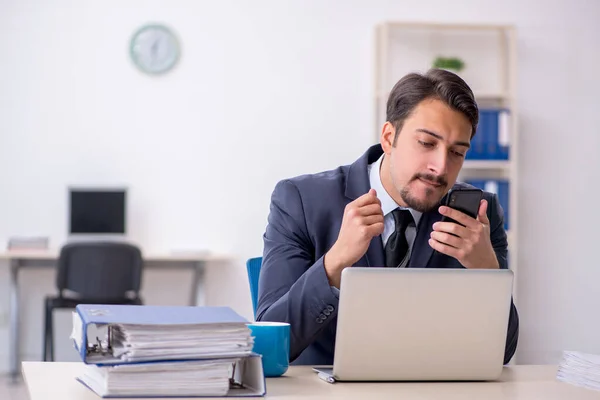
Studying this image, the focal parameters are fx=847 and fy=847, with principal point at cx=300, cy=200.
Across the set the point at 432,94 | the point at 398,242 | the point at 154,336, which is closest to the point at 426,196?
the point at 398,242

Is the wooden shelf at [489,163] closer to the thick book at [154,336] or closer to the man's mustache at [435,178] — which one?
the man's mustache at [435,178]

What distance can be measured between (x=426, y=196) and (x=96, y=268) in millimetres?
2974

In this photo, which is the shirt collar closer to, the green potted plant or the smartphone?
the smartphone

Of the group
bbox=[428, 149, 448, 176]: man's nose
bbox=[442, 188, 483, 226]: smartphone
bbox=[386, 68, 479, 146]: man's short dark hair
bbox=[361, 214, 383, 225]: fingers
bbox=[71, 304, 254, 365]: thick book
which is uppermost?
bbox=[386, 68, 479, 146]: man's short dark hair

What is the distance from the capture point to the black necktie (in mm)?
1942

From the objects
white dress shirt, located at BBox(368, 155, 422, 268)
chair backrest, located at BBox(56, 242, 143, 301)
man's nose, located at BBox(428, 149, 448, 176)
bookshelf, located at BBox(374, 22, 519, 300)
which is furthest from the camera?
bookshelf, located at BBox(374, 22, 519, 300)

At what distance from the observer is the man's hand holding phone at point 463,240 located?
1691 mm

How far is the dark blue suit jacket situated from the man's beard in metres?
0.06

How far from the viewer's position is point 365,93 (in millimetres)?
5332

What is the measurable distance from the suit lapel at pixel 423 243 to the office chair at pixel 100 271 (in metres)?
2.83

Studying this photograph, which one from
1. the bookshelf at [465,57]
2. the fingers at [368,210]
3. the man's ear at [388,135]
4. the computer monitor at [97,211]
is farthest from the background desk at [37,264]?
the fingers at [368,210]

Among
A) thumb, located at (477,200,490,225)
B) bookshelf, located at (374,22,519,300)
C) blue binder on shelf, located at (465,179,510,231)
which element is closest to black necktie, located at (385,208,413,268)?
thumb, located at (477,200,490,225)

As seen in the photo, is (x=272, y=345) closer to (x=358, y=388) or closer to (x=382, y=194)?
(x=358, y=388)

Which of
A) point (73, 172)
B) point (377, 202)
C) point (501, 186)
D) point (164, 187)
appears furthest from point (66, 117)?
point (377, 202)
